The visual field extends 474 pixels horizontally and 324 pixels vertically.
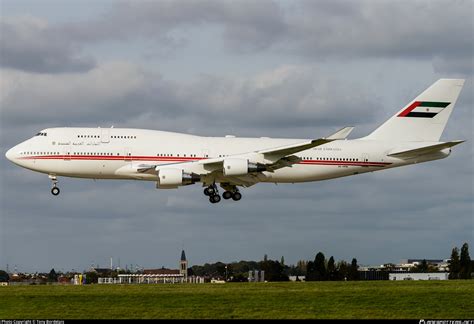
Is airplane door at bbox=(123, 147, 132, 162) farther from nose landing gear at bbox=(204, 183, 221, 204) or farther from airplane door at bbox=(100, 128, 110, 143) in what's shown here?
nose landing gear at bbox=(204, 183, 221, 204)

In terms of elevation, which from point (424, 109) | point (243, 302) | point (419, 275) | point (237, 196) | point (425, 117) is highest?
point (424, 109)

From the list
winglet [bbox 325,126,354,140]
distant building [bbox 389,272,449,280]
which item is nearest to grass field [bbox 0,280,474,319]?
winglet [bbox 325,126,354,140]

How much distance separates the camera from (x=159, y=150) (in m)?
66.4

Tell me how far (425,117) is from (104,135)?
24325mm

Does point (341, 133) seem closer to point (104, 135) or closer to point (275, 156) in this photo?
point (275, 156)

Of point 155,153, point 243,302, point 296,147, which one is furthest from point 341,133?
point 243,302

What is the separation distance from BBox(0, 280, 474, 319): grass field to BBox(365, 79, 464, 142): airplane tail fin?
25.6 m

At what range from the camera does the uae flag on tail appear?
72812mm

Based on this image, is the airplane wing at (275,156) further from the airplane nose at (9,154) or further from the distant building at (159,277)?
the airplane nose at (9,154)

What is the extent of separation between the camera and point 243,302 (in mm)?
41094

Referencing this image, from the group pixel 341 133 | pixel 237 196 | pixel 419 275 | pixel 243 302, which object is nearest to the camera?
pixel 243 302

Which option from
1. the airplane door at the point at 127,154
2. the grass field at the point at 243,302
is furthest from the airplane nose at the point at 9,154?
the grass field at the point at 243,302

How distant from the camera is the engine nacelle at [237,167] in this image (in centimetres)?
6450

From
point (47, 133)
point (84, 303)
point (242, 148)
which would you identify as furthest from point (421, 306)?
point (47, 133)
